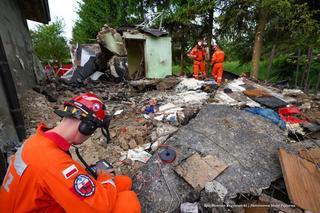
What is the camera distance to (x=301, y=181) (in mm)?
2527

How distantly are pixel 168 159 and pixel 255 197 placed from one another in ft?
3.88

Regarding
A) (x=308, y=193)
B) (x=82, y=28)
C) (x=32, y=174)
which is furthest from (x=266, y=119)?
(x=82, y=28)

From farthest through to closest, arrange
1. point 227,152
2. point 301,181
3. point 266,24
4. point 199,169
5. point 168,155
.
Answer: point 266,24 → point 227,152 → point 168,155 → point 199,169 → point 301,181

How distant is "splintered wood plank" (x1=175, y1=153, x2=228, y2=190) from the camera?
2557 millimetres

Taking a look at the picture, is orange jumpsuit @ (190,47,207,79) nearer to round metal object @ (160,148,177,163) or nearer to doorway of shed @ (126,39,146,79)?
doorway of shed @ (126,39,146,79)

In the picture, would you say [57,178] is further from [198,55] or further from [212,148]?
[198,55]

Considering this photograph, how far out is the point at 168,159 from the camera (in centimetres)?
282

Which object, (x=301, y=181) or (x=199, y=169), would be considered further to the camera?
(x=199, y=169)

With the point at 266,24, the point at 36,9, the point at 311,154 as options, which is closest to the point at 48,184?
the point at 311,154

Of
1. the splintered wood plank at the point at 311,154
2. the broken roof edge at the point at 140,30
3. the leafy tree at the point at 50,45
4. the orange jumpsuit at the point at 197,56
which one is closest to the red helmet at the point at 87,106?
the splintered wood plank at the point at 311,154

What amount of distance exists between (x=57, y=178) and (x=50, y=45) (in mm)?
22817

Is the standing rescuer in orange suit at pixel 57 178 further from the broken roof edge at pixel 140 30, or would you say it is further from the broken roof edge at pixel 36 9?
the broken roof edge at pixel 140 30

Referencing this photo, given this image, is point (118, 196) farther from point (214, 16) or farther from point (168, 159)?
point (214, 16)

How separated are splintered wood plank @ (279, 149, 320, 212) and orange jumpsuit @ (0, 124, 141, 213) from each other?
7.27 feet
